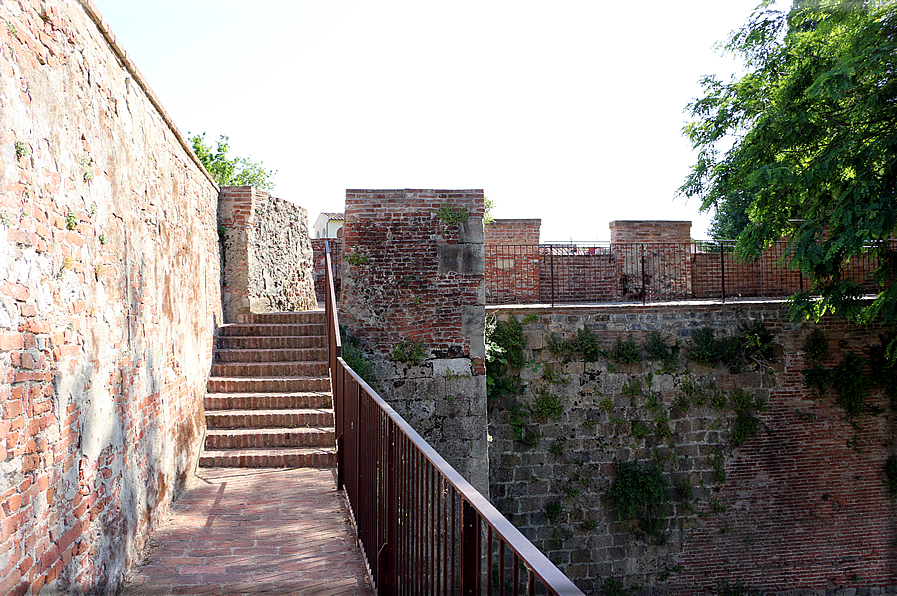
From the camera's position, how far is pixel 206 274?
7652mm

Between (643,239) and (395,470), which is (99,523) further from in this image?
(643,239)

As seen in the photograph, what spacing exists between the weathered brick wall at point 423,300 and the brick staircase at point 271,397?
0.88 m

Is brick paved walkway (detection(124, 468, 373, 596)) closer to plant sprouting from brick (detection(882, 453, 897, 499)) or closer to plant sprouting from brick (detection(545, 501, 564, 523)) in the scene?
plant sprouting from brick (detection(545, 501, 564, 523))

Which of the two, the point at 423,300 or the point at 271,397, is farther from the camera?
the point at 423,300

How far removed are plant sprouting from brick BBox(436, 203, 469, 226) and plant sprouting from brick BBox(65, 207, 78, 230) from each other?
555cm

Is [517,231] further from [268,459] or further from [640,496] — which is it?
[268,459]

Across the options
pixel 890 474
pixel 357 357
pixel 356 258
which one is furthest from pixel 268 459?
pixel 890 474

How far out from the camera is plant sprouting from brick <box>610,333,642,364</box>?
9602mm

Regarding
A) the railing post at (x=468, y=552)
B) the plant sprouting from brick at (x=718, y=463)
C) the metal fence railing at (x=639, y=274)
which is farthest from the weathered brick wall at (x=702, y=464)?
the railing post at (x=468, y=552)

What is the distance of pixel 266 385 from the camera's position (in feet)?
24.0

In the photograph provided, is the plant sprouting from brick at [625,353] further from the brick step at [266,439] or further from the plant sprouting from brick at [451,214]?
the brick step at [266,439]

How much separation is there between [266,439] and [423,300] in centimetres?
294

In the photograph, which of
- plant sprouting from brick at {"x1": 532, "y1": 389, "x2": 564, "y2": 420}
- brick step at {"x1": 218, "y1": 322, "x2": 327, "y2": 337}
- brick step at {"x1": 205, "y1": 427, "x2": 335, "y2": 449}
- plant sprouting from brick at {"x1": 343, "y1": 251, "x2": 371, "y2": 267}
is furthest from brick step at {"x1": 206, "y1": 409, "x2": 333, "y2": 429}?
plant sprouting from brick at {"x1": 532, "y1": 389, "x2": 564, "y2": 420}

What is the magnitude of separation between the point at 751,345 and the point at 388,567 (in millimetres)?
8864
